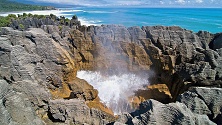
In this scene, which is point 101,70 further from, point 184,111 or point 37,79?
point 184,111

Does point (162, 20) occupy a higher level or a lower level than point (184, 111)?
lower

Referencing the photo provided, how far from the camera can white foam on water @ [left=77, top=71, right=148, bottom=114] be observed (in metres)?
14.2

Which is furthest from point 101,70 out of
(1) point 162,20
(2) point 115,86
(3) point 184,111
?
(1) point 162,20

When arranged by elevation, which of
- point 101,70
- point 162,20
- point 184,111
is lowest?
point 101,70

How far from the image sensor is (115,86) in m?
15.6

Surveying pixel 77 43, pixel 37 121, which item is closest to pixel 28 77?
pixel 37 121

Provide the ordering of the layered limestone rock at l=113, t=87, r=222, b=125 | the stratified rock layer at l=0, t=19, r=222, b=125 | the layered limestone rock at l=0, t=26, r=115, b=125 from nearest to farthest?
the layered limestone rock at l=113, t=87, r=222, b=125 < the stratified rock layer at l=0, t=19, r=222, b=125 < the layered limestone rock at l=0, t=26, r=115, b=125

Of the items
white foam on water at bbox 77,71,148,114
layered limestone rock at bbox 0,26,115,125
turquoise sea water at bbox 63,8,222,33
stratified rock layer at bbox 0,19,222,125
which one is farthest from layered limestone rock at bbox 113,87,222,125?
turquoise sea water at bbox 63,8,222,33

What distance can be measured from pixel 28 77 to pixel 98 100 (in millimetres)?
4693

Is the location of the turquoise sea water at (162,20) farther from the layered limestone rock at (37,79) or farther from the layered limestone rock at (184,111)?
the layered limestone rock at (184,111)

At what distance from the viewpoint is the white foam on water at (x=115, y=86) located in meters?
14.2

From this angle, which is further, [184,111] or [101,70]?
[101,70]

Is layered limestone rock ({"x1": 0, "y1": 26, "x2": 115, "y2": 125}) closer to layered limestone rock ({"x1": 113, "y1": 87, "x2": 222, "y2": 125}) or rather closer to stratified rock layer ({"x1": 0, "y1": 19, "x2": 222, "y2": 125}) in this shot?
stratified rock layer ({"x1": 0, "y1": 19, "x2": 222, "y2": 125})

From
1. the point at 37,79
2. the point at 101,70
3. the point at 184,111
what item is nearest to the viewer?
the point at 184,111
